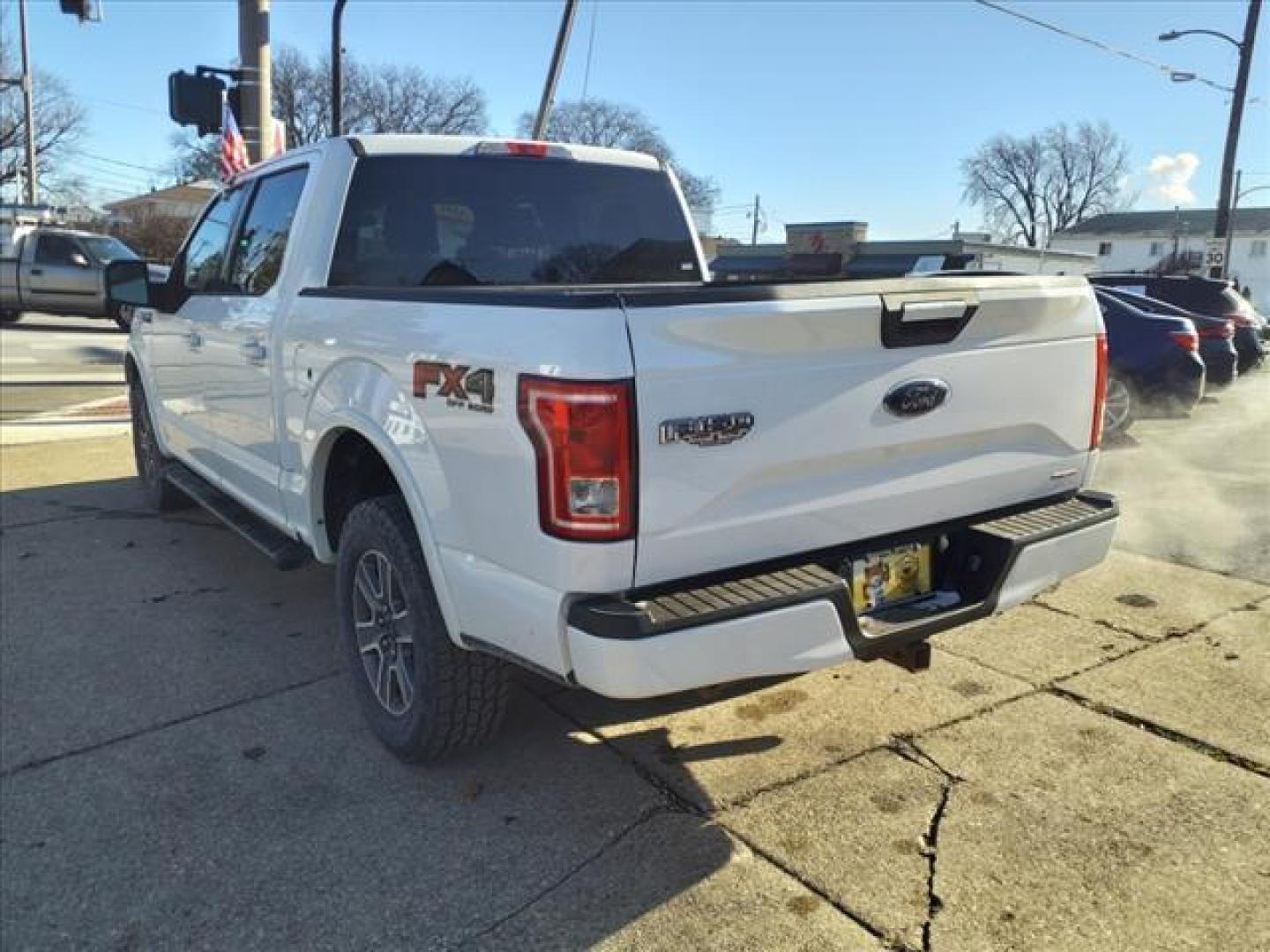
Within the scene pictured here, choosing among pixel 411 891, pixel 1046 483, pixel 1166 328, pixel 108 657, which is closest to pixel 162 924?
pixel 411 891

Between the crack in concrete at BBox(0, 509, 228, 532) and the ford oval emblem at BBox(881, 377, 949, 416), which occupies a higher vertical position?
the ford oval emblem at BBox(881, 377, 949, 416)

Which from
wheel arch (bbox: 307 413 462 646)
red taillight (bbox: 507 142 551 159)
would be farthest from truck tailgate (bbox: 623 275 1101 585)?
red taillight (bbox: 507 142 551 159)

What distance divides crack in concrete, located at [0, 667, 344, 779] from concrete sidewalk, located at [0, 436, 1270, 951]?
0.5 inches

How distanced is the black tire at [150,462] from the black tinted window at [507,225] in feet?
10.1

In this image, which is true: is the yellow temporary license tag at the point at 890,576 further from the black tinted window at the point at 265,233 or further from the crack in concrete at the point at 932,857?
the black tinted window at the point at 265,233

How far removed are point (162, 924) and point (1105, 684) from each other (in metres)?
3.30

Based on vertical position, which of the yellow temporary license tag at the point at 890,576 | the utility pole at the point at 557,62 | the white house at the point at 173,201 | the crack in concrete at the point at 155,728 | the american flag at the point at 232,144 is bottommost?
the crack in concrete at the point at 155,728

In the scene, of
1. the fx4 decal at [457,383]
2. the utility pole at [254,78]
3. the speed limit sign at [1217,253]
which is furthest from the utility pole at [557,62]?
the speed limit sign at [1217,253]

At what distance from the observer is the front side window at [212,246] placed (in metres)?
4.92

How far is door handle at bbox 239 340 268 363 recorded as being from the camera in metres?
4.04

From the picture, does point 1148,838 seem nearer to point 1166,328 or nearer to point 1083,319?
point 1083,319

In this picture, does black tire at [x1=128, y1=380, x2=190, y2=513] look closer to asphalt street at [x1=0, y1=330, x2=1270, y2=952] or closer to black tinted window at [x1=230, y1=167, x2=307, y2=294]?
asphalt street at [x1=0, y1=330, x2=1270, y2=952]

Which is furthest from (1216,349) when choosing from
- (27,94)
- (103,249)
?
(27,94)

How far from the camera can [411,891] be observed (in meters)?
2.69
